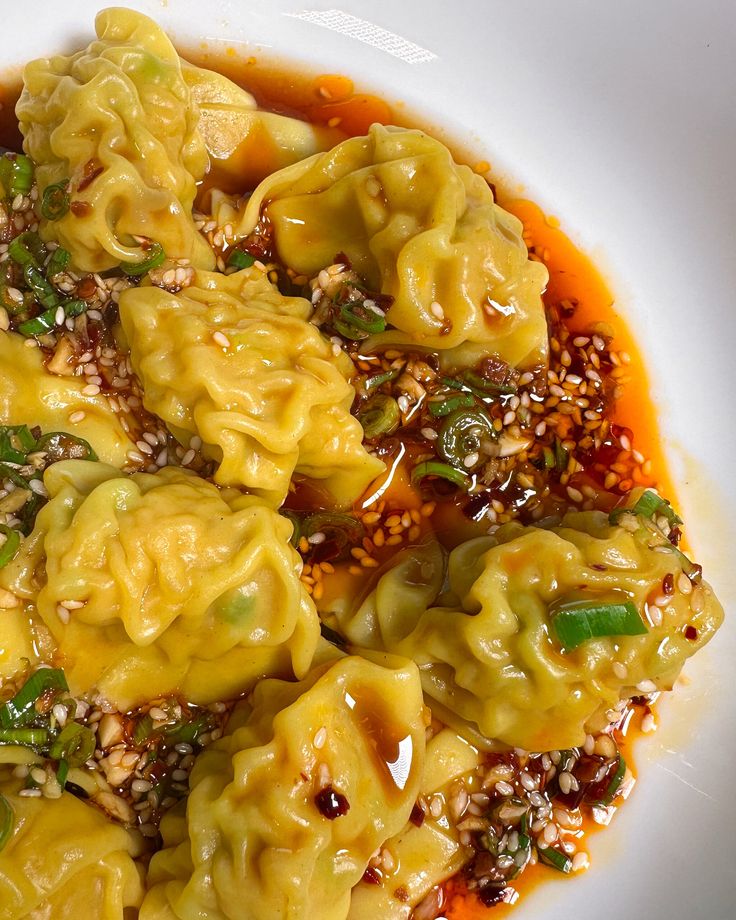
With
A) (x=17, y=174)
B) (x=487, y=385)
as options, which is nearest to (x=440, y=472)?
(x=487, y=385)

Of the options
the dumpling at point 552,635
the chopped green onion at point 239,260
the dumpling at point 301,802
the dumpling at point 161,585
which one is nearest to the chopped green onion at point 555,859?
the dumpling at point 552,635

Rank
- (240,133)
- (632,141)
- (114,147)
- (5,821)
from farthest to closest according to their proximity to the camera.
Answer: (632,141)
(240,133)
(114,147)
(5,821)

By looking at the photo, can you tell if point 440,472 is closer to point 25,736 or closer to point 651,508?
point 651,508

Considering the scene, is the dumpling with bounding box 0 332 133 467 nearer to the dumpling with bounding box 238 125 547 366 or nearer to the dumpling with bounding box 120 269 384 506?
the dumpling with bounding box 120 269 384 506

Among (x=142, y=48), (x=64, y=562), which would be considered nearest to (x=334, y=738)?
(x=64, y=562)

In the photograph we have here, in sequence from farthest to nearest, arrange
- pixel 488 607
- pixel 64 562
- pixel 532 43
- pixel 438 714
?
pixel 532 43 < pixel 438 714 < pixel 488 607 < pixel 64 562

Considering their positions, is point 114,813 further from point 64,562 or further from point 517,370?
point 517,370

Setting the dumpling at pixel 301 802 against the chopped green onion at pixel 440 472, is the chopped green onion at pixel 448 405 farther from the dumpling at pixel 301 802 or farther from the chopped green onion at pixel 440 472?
the dumpling at pixel 301 802
